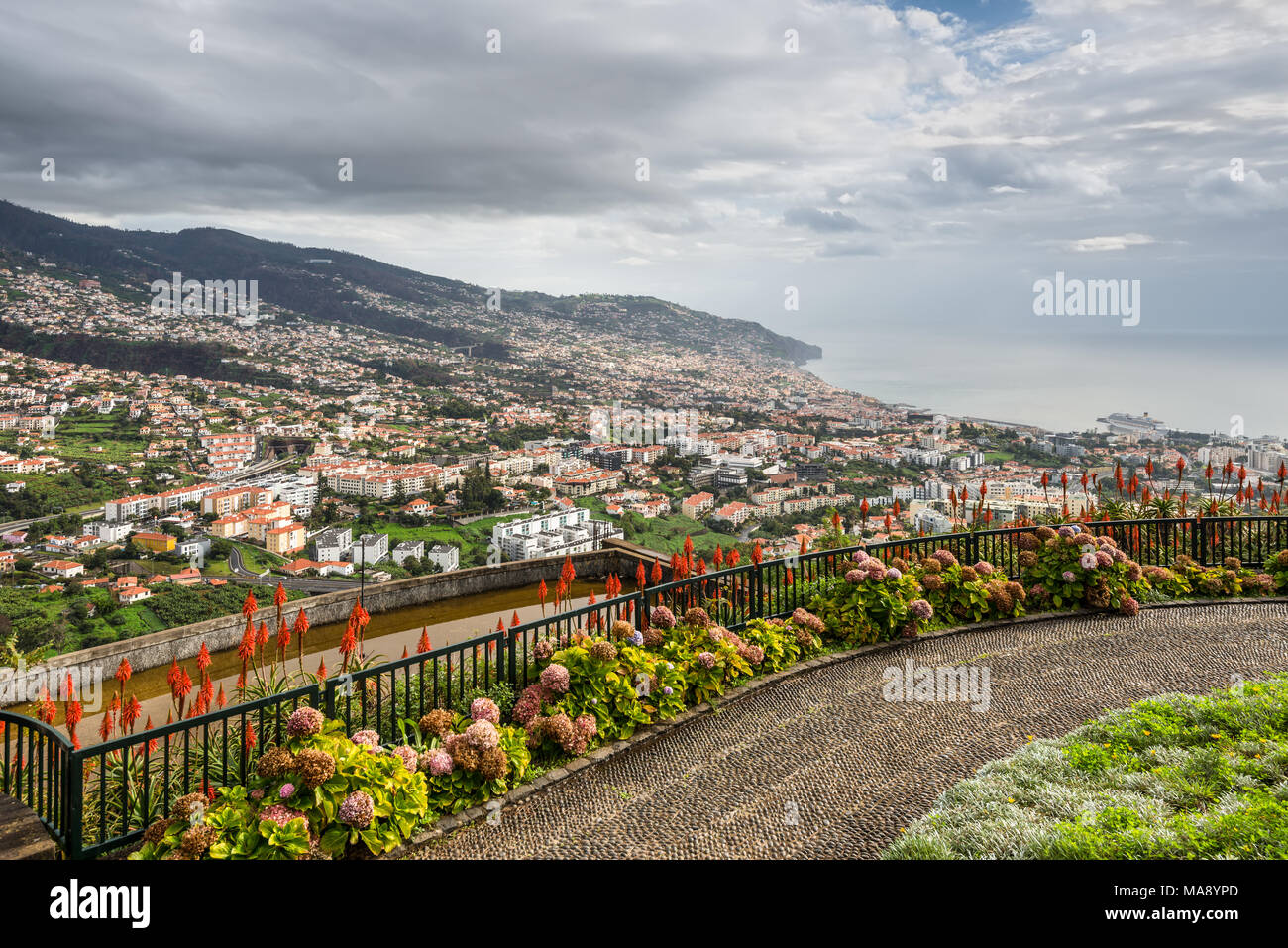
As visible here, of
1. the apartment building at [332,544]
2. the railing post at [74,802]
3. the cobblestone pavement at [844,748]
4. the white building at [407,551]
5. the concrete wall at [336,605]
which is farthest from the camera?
the white building at [407,551]

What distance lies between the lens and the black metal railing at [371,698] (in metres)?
3.92

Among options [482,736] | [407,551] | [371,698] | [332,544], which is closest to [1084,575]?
[482,736]

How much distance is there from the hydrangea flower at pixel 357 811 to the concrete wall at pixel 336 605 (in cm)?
453

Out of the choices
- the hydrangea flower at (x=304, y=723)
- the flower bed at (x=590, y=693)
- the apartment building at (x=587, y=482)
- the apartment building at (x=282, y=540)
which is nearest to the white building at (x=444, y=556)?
the apartment building at (x=282, y=540)

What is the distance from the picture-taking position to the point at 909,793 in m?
4.43

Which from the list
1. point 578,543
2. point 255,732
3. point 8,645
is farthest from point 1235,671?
point 8,645

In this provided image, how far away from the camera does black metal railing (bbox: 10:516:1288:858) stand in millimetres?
3922

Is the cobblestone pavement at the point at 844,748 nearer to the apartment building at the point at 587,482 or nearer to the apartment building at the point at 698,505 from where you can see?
the apartment building at the point at 698,505

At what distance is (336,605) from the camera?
28.7 ft

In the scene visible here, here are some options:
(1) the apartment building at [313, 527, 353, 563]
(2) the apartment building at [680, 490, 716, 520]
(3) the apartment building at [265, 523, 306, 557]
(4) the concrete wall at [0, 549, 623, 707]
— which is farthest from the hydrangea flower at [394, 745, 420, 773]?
(2) the apartment building at [680, 490, 716, 520]

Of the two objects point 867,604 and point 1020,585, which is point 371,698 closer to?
point 867,604

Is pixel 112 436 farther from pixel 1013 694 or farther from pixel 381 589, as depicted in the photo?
pixel 1013 694

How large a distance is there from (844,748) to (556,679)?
7.16 feet

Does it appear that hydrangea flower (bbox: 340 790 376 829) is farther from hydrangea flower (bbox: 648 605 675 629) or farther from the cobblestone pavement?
hydrangea flower (bbox: 648 605 675 629)
